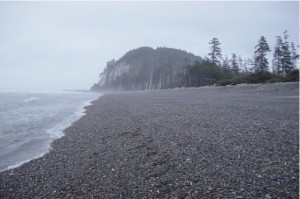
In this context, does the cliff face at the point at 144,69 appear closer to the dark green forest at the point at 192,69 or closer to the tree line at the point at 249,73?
the dark green forest at the point at 192,69

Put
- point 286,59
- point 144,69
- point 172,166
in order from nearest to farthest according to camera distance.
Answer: point 172,166 → point 286,59 → point 144,69

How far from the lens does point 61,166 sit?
786cm

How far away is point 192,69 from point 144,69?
93406 mm

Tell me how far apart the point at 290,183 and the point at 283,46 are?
185ft

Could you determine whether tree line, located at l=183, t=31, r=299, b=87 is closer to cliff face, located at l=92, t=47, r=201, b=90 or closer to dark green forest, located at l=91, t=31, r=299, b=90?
dark green forest, located at l=91, t=31, r=299, b=90

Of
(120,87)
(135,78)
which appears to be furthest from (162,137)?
(120,87)

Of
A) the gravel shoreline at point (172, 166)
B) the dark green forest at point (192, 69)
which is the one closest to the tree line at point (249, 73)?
the dark green forest at point (192, 69)

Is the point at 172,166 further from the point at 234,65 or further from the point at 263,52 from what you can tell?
the point at 234,65

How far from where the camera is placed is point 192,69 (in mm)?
63781

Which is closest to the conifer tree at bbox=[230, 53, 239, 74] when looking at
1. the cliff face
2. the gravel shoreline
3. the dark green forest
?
the dark green forest

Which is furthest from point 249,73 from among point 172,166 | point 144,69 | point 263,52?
point 144,69

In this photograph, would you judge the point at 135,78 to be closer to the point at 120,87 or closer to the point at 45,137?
the point at 120,87

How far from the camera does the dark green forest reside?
4715cm

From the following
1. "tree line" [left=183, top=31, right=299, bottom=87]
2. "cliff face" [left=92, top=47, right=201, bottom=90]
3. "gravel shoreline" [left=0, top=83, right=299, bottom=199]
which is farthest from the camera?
"cliff face" [left=92, top=47, right=201, bottom=90]
